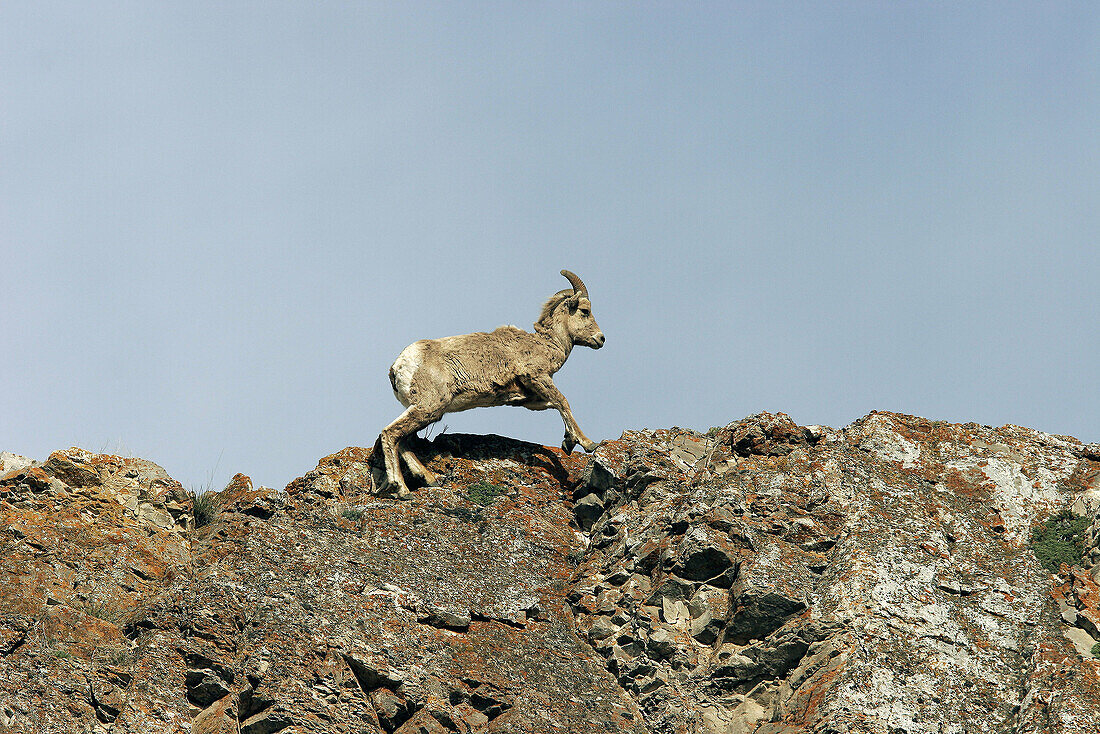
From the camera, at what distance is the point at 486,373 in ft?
67.1

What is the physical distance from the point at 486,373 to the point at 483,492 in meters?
2.33

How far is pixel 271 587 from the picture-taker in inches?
621

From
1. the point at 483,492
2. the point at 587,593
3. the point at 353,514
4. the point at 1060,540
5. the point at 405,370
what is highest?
the point at 405,370

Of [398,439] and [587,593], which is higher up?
[398,439]

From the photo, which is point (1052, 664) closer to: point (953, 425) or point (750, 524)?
point (750, 524)

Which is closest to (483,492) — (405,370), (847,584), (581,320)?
(405,370)

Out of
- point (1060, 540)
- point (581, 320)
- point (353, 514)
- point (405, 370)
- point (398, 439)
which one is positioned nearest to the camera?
point (1060, 540)

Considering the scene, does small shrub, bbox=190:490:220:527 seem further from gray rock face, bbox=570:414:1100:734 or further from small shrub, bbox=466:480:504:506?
gray rock face, bbox=570:414:1100:734

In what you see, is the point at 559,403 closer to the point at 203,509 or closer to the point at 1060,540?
the point at 203,509

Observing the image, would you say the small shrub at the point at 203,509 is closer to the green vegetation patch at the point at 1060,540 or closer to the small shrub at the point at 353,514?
the small shrub at the point at 353,514

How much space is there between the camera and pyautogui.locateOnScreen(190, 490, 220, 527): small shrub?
728 inches

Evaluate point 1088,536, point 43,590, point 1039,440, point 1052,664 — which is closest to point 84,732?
point 43,590

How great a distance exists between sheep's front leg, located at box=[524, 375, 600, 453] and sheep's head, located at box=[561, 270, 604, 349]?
60.9 inches

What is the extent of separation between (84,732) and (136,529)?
481 cm
